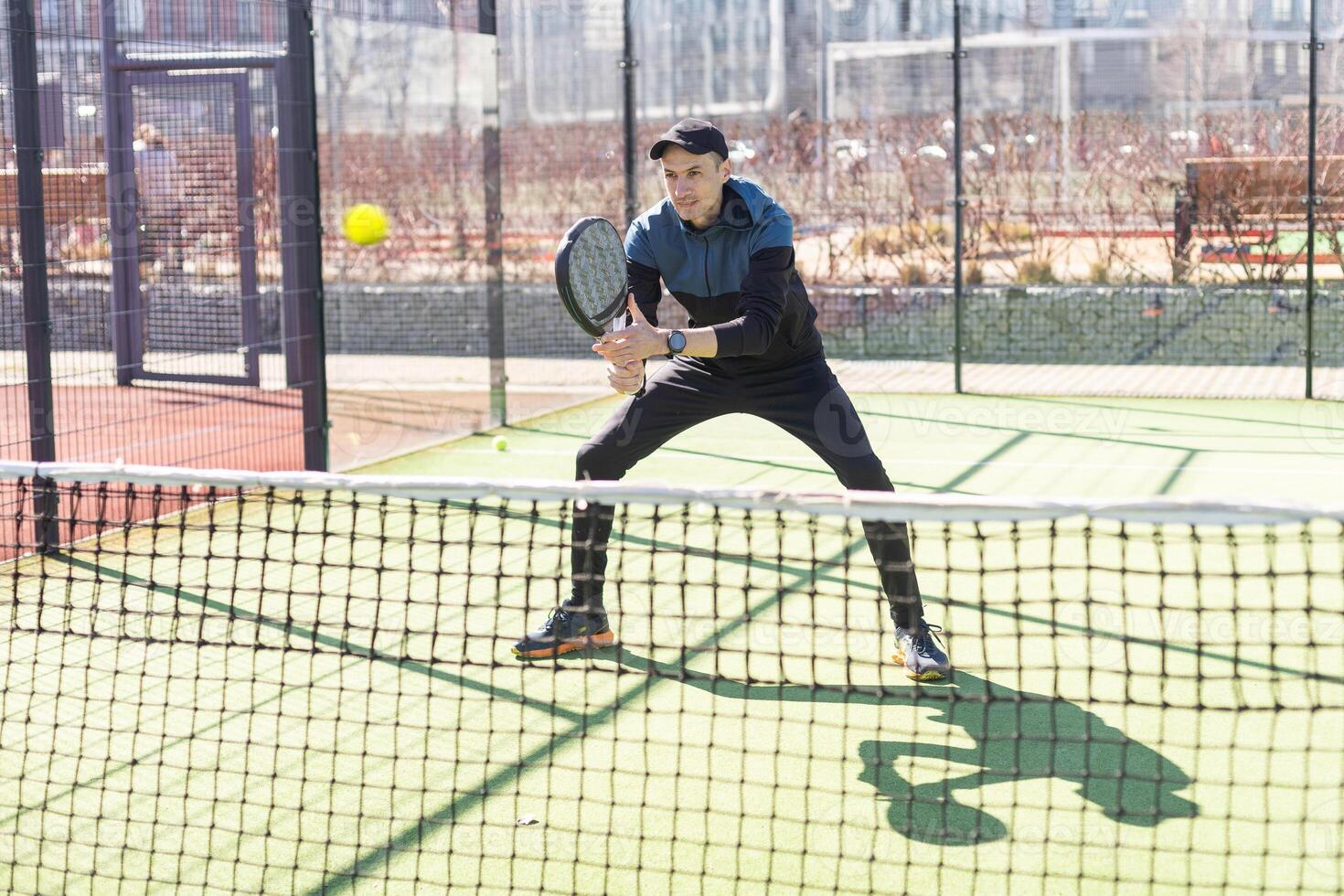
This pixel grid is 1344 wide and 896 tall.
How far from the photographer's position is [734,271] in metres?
4.74

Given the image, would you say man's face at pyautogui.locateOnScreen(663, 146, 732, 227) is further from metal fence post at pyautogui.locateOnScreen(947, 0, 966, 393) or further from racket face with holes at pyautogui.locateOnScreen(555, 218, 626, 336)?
metal fence post at pyautogui.locateOnScreen(947, 0, 966, 393)

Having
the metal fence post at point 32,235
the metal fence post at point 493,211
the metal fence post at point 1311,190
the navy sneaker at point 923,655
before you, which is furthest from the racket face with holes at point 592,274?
the metal fence post at point 1311,190

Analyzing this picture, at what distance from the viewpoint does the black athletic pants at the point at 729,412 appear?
15.4 ft

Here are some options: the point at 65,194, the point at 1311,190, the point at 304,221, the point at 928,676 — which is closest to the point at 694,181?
the point at 928,676

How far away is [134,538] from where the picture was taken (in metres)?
6.75

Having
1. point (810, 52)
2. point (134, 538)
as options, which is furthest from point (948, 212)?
point (134, 538)

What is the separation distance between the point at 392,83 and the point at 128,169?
334 cm

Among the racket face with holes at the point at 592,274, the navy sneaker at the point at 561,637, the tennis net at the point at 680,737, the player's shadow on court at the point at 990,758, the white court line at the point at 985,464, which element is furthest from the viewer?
the white court line at the point at 985,464

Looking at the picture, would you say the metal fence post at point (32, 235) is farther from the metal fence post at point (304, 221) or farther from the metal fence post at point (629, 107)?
the metal fence post at point (629, 107)

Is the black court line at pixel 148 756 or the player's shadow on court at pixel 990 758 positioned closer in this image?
the player's shadow on court at pixel 990 758

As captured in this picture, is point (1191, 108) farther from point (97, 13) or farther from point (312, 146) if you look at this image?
point (97, 13)

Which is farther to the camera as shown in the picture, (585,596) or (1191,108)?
(1191,108)

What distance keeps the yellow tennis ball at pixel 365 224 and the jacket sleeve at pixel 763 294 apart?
705 cm

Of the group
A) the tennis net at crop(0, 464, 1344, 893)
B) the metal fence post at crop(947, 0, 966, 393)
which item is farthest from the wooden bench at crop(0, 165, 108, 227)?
the metal fence post at crop(947, 0, 966, 393)
